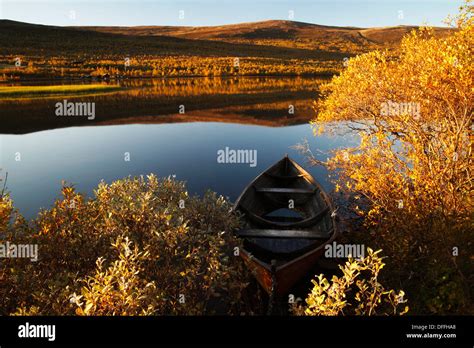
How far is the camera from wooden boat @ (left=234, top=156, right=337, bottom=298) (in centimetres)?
1104

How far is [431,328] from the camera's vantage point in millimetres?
6105

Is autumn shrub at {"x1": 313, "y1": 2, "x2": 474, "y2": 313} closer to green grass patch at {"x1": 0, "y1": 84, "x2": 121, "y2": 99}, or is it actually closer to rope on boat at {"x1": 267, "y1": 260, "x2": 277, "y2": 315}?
rope on boat at {"x1": 267, "y1": 260, "x2": 277, "y2": 315}

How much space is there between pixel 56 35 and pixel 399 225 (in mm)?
166886

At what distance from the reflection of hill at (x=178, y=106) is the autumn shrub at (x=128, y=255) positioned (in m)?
35.2

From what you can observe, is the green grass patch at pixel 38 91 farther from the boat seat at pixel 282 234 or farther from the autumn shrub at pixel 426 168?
the autumn shrub at pixel 426 168

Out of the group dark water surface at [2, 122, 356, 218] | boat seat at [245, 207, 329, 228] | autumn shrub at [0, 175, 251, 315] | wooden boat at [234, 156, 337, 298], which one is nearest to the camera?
autumn shrub at [0, 175, 251, 315]

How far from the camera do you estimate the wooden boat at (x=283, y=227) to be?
11039 millimetres

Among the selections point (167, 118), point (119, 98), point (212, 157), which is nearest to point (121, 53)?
point (119, 98)

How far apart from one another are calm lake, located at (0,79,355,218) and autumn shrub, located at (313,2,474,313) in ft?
20.5

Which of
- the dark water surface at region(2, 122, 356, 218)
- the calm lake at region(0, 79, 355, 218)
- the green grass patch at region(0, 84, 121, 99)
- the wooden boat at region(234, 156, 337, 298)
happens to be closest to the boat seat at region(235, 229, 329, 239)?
the wooden boat at region(234, 156, 337, 298)

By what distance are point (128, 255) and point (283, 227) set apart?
1003cm

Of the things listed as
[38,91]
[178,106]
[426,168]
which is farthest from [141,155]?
[38,91]

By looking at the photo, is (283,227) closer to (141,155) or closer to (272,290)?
(272,290)

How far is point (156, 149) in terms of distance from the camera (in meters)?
35.4
